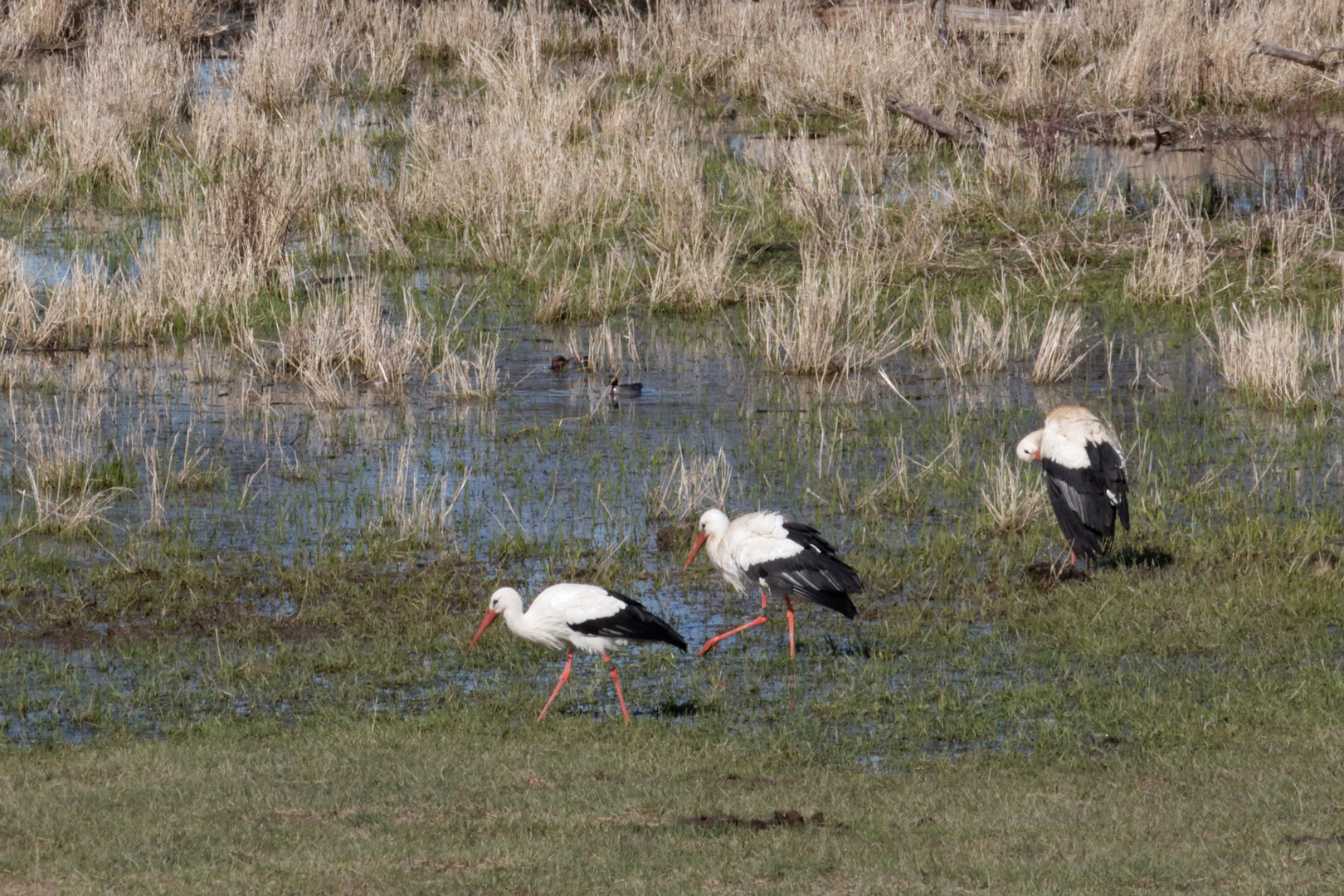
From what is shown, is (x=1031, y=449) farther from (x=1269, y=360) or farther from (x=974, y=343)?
(x=974, y=343)

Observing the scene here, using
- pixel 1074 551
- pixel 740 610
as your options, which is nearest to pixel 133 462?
pixel 740 610

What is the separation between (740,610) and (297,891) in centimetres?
399

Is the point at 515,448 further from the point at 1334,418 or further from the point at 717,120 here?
the point at 717,120

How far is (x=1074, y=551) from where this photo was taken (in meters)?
9.53

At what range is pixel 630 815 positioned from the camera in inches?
257

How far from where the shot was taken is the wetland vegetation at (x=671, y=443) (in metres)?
6.54

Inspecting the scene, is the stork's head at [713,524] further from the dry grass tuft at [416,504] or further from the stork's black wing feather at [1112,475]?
the stork's black wing feather at [1112,475]

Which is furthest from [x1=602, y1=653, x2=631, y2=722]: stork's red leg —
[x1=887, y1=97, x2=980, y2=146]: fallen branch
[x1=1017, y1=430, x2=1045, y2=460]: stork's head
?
[x1=887, y1=97, x2=980, y2=146]: fallen branch

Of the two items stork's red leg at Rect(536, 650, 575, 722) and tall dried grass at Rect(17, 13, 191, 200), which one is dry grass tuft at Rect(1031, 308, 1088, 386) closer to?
stork's red leg at Rect(536, 650, 575, 722)

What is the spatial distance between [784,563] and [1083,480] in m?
1.96

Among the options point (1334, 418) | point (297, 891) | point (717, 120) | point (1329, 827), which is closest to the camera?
point (297, 891)

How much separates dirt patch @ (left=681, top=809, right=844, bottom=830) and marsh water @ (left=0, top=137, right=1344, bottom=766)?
943mm

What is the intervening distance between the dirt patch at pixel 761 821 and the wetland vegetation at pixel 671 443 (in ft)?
0.10

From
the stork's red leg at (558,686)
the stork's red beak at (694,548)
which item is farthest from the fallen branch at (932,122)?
the stork's red leg at (558,686)
